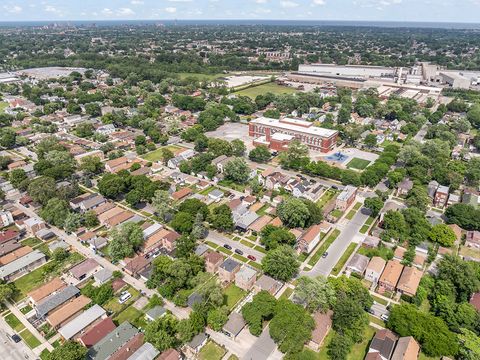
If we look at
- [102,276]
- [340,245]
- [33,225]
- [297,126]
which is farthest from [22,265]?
[297,126]

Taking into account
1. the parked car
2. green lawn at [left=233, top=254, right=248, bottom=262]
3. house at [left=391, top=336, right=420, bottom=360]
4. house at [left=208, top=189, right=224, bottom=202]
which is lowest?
the parked car

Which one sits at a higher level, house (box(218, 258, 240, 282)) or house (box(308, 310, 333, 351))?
house (box(218, 258, 240, 282))

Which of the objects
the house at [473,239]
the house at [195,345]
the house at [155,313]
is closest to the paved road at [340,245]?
the house at [473,239]

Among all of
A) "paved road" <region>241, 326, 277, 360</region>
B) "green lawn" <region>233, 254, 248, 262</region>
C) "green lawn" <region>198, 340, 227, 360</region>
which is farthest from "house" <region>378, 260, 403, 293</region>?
"green lawn" <region>198, 340, 227, 360</region>

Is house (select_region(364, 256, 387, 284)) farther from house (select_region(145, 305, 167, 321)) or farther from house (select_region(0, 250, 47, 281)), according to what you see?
house (select_region(0, 250, 47, 281))

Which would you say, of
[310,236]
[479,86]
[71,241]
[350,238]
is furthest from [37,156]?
[479,86]

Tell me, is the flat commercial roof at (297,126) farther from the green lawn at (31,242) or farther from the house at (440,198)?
the green lawn at (31,242)

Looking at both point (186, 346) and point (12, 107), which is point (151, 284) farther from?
point (12, 107)
